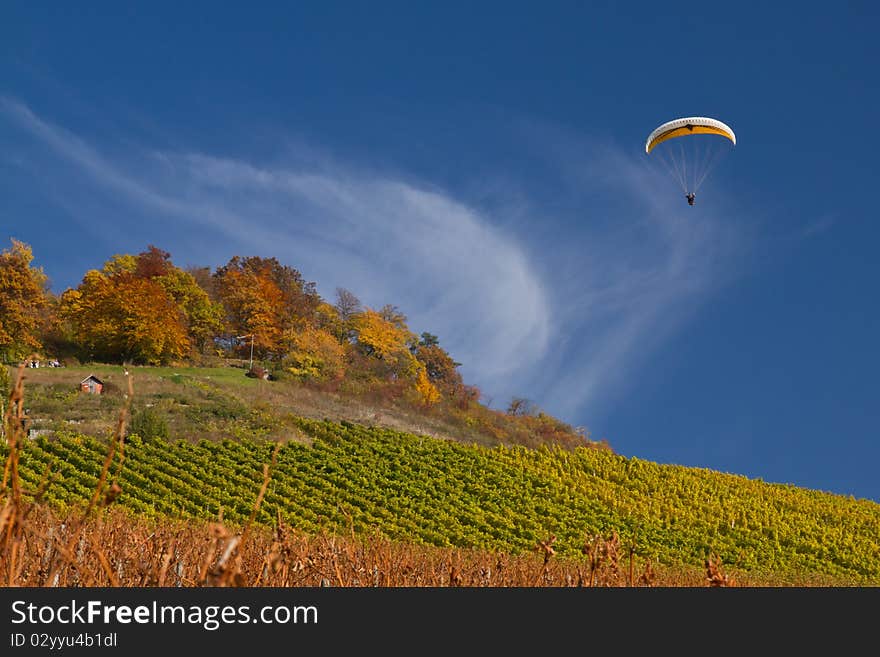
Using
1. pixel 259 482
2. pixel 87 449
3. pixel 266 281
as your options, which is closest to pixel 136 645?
pixel 259 482

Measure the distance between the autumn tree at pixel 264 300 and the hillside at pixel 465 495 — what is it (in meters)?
21.0

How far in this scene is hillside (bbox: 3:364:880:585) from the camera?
2075cm

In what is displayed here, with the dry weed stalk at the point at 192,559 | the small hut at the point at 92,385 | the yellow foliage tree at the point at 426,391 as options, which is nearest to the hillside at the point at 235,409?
the small hut at the point at 92,385

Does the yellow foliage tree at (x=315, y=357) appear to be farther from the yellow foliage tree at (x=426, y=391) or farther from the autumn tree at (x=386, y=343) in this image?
the yellow foliage tree at (x=426, y=391)

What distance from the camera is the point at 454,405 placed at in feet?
141

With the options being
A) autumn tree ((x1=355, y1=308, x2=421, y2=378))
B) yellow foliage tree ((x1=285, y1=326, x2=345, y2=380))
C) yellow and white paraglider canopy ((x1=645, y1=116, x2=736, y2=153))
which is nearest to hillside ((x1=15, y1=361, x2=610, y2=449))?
yellow foliage tree ((x1=285, y1=326, x2=345, y2=380))

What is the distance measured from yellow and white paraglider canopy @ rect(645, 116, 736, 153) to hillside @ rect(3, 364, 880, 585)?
1182 cm

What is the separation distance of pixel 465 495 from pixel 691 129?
13.1 m

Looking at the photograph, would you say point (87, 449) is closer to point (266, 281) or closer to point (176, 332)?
point (176, 332)

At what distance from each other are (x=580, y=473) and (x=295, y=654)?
28.8 m

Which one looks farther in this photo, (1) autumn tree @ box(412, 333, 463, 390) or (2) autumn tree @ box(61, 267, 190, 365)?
(1) autumn tree @ box(412, 333, 463, 390)

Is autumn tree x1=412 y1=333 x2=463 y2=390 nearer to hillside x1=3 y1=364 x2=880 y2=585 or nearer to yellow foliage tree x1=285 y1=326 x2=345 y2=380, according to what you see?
yellow foliage tree x1=285 y1=326 x2=345 y2=380

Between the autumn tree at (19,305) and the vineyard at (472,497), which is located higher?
the autumn tree at (19,305)

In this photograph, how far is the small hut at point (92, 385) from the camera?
30966 millimetres
